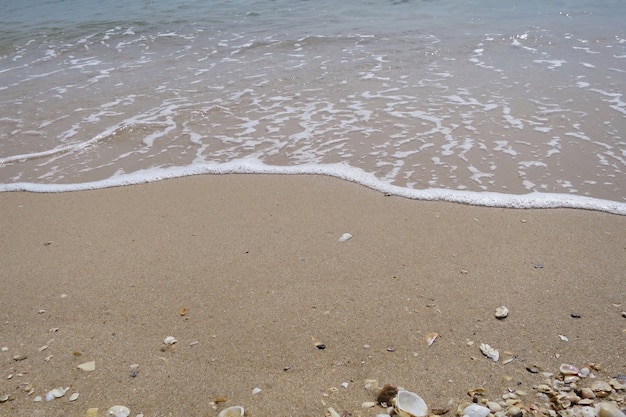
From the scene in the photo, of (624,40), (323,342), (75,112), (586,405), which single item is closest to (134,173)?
(75,112)

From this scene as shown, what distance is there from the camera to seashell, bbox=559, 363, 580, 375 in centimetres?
251

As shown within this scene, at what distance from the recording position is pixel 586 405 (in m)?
2.29

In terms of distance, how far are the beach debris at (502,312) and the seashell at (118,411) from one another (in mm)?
1960

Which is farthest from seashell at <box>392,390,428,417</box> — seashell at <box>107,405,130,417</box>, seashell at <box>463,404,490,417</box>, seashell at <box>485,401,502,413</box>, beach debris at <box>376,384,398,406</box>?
seashell at <box>107,405,130,417</box>

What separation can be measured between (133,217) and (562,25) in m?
9.09

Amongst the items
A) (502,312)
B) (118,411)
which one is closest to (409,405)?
(502,312)

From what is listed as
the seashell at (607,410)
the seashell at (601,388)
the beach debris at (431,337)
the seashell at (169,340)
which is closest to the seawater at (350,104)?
the beach debris at (431,337)

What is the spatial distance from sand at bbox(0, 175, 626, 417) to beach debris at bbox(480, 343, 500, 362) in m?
0.03

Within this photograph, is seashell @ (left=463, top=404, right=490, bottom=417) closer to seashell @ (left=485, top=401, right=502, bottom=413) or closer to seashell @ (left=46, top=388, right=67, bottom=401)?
seashell @ (left=485, top=401, right=502, bottom=413)

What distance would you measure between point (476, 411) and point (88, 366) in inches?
73.7

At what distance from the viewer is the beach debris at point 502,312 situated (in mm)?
2918

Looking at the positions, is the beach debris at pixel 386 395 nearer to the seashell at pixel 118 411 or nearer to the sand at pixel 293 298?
the sand at pixel 293 298

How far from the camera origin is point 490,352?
267cm

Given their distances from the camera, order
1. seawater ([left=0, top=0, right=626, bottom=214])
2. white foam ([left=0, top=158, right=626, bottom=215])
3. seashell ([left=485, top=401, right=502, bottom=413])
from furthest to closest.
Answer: seawater ([left=0, top=0, right=626, bottom=214]), white foam ([left=0, top=158, right=626, bottom=215]), seashell ([left=485, top=401, right=502, bottom=413])
